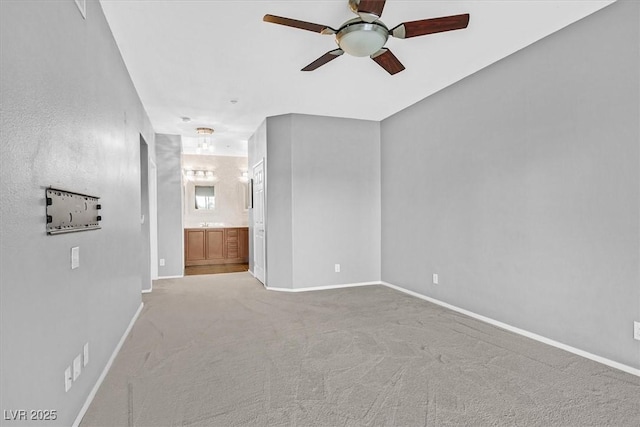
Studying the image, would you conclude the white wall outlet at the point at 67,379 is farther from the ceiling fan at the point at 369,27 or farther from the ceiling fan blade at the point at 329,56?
the ceiling fan blade at the point at 329,56

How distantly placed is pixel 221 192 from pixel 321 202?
448 cm

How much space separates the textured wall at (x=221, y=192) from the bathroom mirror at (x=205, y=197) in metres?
0.08

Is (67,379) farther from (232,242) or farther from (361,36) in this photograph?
(232,242)

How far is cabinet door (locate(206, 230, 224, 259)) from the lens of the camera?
8.12 metres

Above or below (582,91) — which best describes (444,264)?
below

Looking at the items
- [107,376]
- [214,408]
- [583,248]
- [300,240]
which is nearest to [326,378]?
[214,408]

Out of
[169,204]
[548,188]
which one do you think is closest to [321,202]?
[169,204]

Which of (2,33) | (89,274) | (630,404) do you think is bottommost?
(630,404)

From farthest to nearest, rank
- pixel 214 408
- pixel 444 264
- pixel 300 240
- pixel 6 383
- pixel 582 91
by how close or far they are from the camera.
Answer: pixel 300 240, pixel 444 264, pixel 582 91, pixel 214 408, pixel 6 383

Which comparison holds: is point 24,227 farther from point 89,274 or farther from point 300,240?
point 300,240

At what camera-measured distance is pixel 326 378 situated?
94.7 inches

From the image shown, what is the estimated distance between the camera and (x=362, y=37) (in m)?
2.45

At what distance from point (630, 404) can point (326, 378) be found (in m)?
1.85

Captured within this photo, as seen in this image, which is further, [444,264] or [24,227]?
[444,264]
